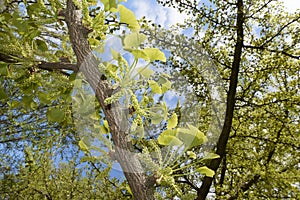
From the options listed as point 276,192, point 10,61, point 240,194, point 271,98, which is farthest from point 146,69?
point 276,192

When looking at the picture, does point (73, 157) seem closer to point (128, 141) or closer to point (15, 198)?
point (15, 198)

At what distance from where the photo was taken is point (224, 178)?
15.5ft

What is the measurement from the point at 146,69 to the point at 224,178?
4.14 meters

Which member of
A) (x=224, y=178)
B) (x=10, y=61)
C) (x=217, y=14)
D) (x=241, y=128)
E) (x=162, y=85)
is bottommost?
(x=162, y=85)

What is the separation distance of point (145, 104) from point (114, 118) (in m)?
0.16

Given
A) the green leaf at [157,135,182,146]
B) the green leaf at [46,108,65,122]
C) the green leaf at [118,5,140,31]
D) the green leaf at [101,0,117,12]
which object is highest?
the green leaf at [101,0,117,12]

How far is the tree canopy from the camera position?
2.49ft

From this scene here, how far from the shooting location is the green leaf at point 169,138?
2.39 feet

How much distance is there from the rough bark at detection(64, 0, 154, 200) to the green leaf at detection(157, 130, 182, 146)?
0.07 meters

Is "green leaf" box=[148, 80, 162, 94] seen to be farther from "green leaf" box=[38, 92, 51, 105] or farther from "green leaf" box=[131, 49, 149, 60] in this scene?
"green leaf" box=[38, 92, 51, 105]

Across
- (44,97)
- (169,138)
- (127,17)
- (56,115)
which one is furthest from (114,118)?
(44,97)

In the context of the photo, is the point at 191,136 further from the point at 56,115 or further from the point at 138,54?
the point at 56,115

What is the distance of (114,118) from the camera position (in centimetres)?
72

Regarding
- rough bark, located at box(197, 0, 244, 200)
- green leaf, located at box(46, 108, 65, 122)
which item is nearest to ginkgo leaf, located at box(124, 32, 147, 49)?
green leaf, located at box(46, 108, 65, 122)
